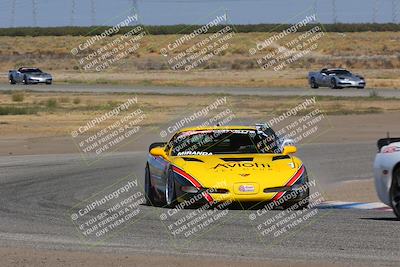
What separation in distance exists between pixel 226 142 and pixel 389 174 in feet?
15.0

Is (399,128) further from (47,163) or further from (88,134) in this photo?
(47,163)

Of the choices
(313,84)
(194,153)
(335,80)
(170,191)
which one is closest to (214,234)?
(170,191)

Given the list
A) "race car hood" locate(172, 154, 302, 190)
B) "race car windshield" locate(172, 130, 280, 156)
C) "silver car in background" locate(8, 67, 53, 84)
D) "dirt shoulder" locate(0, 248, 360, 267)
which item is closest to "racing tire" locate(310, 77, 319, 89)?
"silver car in background" locate(8, 67, 53, 84)

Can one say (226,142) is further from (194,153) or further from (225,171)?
(225,171)

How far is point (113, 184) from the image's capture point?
20.8 m

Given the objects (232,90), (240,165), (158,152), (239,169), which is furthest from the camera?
(232,90)

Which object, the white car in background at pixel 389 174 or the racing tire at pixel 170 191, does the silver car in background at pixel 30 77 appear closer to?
the racing tire at pixel 170 191

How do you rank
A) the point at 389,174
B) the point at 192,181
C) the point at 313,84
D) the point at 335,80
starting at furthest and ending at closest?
the point at 313,84, the point at 335,80, the point at 192,181, the point at 389,174

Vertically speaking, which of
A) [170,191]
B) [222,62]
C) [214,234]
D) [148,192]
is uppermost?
[214,234]

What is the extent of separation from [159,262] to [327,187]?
10.2 metres

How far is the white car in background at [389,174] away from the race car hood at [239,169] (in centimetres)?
234

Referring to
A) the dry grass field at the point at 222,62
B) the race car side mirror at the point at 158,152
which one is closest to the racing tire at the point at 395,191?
the race car side mirror at the point at 158,152

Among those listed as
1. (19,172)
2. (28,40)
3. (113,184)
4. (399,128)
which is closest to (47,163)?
(19,172)

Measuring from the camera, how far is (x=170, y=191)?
1603cm
